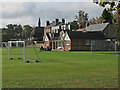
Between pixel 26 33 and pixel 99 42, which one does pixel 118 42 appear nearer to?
pixel 99 42

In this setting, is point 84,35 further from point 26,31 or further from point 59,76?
point 26,31

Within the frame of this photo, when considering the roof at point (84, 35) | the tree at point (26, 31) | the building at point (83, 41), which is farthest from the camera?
the tree at point (26, 31)

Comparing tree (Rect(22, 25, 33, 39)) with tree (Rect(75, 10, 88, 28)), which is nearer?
tree (Rect(75, 10, 88, 28))

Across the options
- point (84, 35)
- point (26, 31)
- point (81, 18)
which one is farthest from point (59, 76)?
point (26, 31)

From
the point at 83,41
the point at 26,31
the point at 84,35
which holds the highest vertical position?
the point at 26,31

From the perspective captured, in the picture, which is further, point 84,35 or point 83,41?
point 84,35

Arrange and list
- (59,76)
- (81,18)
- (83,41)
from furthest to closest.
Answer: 1. (81,18)
2. (83,41)
3. (59,76)

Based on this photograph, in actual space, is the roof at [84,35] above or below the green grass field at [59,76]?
above

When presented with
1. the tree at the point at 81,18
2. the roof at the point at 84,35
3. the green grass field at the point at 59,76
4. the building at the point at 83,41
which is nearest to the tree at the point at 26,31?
the tree at the point at 81,18

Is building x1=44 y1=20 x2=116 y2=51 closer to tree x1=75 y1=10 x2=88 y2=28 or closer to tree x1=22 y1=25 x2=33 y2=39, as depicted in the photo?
tree x1=75 y1=10 x2=88 y2=28

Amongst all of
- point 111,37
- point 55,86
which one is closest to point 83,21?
point 111,37

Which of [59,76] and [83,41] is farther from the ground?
[83,41]

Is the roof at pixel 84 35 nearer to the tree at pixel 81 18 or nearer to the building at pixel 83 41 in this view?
the building at pixel 83 41

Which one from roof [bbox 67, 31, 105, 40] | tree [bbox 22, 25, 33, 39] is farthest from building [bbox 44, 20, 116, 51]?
tree [bbox 22, 25, 33, 39]
